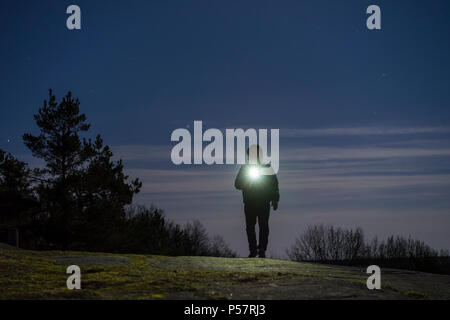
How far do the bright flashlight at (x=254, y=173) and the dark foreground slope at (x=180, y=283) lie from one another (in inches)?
120

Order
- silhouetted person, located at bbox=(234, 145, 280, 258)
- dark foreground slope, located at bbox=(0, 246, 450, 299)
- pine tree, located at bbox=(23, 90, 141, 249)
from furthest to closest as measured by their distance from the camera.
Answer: pine tree, located at bbox=(23, 90, 141, 249) < silhouetted person, located at bbox=(234, 145, 280, 258) < dark foreground slope, located at bbox=(0, 246, 450, 299)

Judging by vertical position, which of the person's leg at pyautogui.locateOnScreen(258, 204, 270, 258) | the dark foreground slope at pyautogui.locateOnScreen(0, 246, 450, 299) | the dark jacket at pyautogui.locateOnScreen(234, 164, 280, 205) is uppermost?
the dark jacket at pyautogui.locateOnScreen(234, 164, 280, 205)

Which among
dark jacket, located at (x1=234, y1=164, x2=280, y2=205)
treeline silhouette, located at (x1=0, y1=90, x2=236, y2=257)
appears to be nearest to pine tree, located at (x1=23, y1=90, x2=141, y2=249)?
treeline silhouette, located at (x1=0, y1=90, x2=236, y2=257)

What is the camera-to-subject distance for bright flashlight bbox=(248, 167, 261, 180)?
10523 mm

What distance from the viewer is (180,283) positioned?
5414 mm

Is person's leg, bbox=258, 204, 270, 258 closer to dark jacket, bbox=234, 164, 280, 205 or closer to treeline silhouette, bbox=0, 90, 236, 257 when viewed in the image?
dark jacket, bbox=234, 164, 280, 205

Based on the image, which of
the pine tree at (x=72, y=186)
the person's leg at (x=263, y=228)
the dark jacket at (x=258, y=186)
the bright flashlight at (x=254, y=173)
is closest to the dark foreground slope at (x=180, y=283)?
the person's leg at (x=263, y=228)

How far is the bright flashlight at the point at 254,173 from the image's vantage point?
10523mm

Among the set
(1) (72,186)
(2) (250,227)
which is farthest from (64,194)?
(2) (250,227)

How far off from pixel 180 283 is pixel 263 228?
527 cm

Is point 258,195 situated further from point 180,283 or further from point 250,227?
point 180,283

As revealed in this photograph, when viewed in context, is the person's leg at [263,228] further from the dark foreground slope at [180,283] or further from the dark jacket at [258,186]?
the dark foreground slope at [180,283]

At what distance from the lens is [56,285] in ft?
17.5
